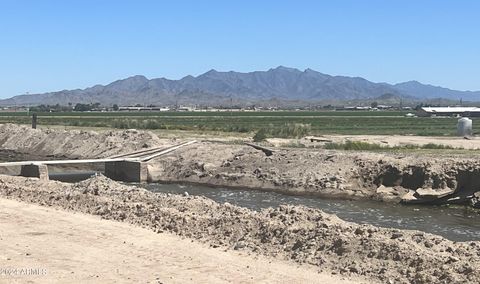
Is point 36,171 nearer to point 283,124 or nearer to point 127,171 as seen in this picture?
point 127,171

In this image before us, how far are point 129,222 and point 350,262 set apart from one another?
6.65 m

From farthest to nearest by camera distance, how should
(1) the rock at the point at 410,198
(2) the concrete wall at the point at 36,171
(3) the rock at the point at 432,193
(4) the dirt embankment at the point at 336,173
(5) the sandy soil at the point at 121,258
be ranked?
(2) the concrete wall at the point at 36,171 → (4) the dirt embankment at the point at 336,173 → (1) the rock at the point at 410,198 → (3) the rock at the point at 432,193 → (5) the sandy soil at the point at 121,258

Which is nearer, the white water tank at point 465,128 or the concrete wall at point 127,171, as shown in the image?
the concrete wall at point 127,171

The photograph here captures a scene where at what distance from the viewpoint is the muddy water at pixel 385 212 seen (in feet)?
73.0

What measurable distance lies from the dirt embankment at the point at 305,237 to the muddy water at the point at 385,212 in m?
7.20

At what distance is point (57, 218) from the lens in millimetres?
17234

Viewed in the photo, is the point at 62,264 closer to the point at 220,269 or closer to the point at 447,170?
the point at 220,269

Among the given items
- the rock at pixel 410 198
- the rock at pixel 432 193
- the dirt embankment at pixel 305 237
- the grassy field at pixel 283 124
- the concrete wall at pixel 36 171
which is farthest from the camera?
the grassy field at pixel 283 124

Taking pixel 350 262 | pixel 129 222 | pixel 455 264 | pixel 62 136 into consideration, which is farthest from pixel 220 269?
pixel 62 136

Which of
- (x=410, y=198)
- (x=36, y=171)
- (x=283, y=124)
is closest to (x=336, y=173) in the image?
(x=410, y=198)

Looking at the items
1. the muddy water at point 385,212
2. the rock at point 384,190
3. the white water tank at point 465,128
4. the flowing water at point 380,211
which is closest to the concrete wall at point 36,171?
the flowing water at point 380,211

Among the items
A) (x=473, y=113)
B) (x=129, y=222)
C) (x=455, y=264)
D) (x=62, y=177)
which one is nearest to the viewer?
(x=455, y=264)

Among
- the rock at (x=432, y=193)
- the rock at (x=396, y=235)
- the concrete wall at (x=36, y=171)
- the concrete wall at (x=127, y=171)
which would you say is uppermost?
the rock at (x=396, y=235)

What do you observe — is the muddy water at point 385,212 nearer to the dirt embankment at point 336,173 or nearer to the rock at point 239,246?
the dirt embankment at point 336,173
